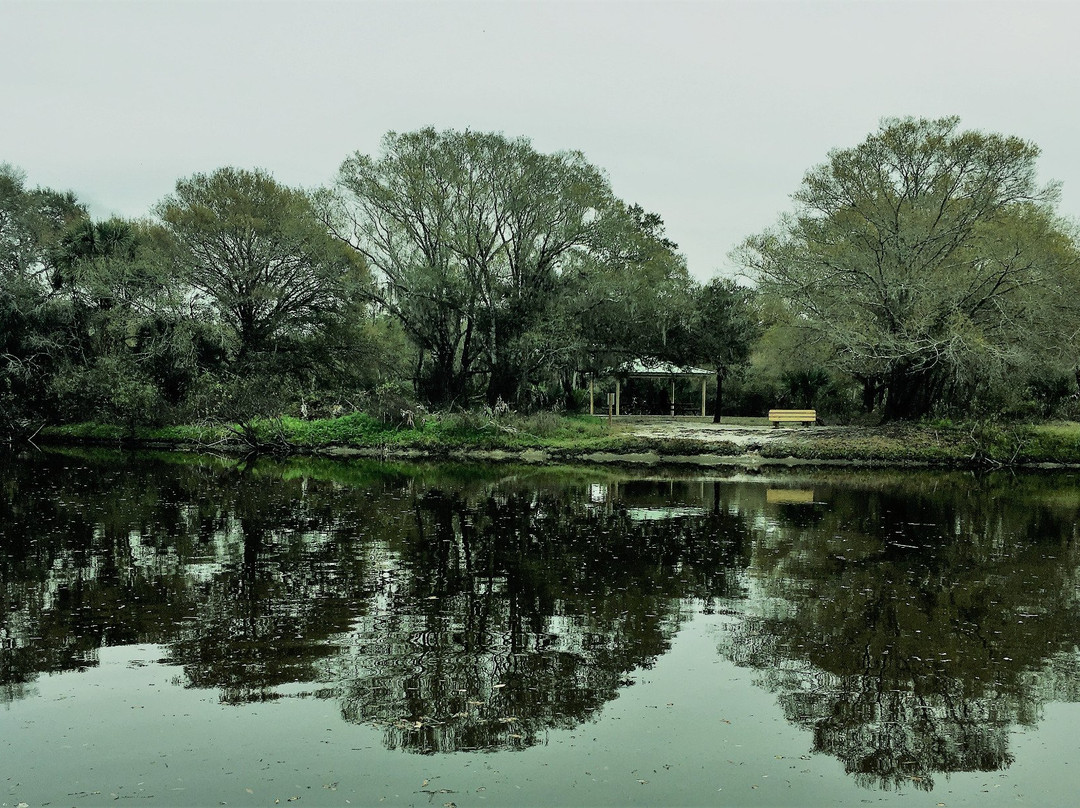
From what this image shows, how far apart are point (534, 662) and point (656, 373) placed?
39.1 metres

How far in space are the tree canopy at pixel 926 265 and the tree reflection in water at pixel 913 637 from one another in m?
16.4

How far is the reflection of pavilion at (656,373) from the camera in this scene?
140 ft

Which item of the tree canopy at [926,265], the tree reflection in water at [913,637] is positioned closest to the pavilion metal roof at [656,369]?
the tree canopy at [926,265]

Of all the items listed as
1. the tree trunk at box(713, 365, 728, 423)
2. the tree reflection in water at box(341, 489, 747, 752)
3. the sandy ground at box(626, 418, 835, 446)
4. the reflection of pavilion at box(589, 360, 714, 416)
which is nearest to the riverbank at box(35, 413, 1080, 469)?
the sandy ground at box(626, 418, 835, 446)

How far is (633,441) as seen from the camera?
33.6 meters

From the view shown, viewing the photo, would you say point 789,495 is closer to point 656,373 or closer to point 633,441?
point 633,441

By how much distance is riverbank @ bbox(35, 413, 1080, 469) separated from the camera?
104ft

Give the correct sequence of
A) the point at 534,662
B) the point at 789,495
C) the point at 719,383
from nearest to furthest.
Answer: the point at 534,662, the point at 789,495, the point at 719,383

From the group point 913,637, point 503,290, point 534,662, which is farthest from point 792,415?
point 534,662

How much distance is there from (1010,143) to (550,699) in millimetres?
33083

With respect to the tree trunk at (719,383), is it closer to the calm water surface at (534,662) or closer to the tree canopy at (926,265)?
the tree canopy at (926,265)

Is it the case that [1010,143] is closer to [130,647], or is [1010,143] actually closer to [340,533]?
[340,533]

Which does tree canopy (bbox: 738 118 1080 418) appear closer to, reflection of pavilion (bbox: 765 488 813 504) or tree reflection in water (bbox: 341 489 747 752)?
reflection of pavilion (bbox: 765 488 813 504)

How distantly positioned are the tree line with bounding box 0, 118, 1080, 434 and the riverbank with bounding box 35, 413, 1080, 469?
153cm
